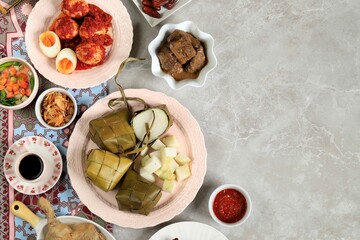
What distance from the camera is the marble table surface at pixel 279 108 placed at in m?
2.61

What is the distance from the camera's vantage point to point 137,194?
7.84 ft

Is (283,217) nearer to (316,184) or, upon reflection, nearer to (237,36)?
(316,184)

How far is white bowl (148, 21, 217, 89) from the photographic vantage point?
96.5 inches

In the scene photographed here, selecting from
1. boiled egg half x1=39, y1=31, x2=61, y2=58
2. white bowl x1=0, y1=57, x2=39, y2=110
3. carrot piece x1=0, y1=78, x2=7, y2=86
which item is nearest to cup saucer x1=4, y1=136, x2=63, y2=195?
A: white bowl x1=0, y1=57, x2=39, y2=110

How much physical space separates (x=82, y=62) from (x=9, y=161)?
24.9 inches

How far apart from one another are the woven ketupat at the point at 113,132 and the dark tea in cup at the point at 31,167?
31 centimetres

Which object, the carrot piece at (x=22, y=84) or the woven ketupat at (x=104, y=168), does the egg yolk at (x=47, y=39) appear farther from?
the woven ketupat at (x=104, y=168)

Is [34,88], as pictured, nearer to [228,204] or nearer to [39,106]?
[39,106]

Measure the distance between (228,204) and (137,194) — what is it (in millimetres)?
466

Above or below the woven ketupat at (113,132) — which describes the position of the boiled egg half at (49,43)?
above

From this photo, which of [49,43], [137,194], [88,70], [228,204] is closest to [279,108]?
[228,204]

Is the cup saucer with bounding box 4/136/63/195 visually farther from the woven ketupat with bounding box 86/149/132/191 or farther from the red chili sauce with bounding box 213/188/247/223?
the red chili sauce with bounding box 213/188/247/223

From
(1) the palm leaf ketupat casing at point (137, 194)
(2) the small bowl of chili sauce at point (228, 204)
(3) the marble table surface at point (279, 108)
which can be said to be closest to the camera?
(1) the palm leaf ketupat casing at point (137, 194)

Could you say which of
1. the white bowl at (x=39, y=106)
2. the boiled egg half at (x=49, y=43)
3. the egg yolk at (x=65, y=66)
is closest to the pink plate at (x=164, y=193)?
the white bowl at (x=39, y=106)
